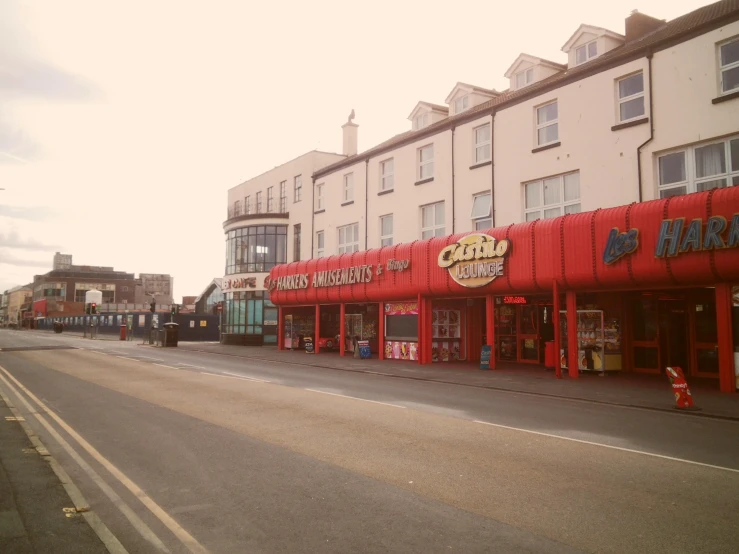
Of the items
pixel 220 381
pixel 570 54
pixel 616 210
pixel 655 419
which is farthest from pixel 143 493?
pixel 570 54

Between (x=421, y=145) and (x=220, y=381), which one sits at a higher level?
(x=421, y=145)

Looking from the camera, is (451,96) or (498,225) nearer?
(498,225)

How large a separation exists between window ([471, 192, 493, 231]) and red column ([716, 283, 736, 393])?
398 inches

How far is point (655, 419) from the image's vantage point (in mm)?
11328

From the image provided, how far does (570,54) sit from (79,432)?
22.5 m

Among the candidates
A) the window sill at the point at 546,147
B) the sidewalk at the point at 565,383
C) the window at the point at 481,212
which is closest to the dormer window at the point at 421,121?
the window at the point at 481,212

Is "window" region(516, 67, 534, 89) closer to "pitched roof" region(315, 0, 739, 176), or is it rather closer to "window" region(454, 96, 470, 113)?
"pitched roof" region(315, 0, 739, 176)

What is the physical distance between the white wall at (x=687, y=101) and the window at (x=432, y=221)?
31.9ft

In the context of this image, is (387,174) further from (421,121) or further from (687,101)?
(687,101)

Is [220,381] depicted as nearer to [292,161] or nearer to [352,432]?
[352,432]

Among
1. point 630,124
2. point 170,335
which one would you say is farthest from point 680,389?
point 170,335

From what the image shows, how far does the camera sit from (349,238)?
3325cm

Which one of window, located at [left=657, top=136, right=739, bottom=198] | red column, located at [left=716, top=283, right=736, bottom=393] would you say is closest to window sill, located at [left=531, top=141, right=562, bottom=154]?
window, located at [left=657, top=136, right=739, bottom=198]

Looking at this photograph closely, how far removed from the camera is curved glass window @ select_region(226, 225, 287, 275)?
40.9 metres
